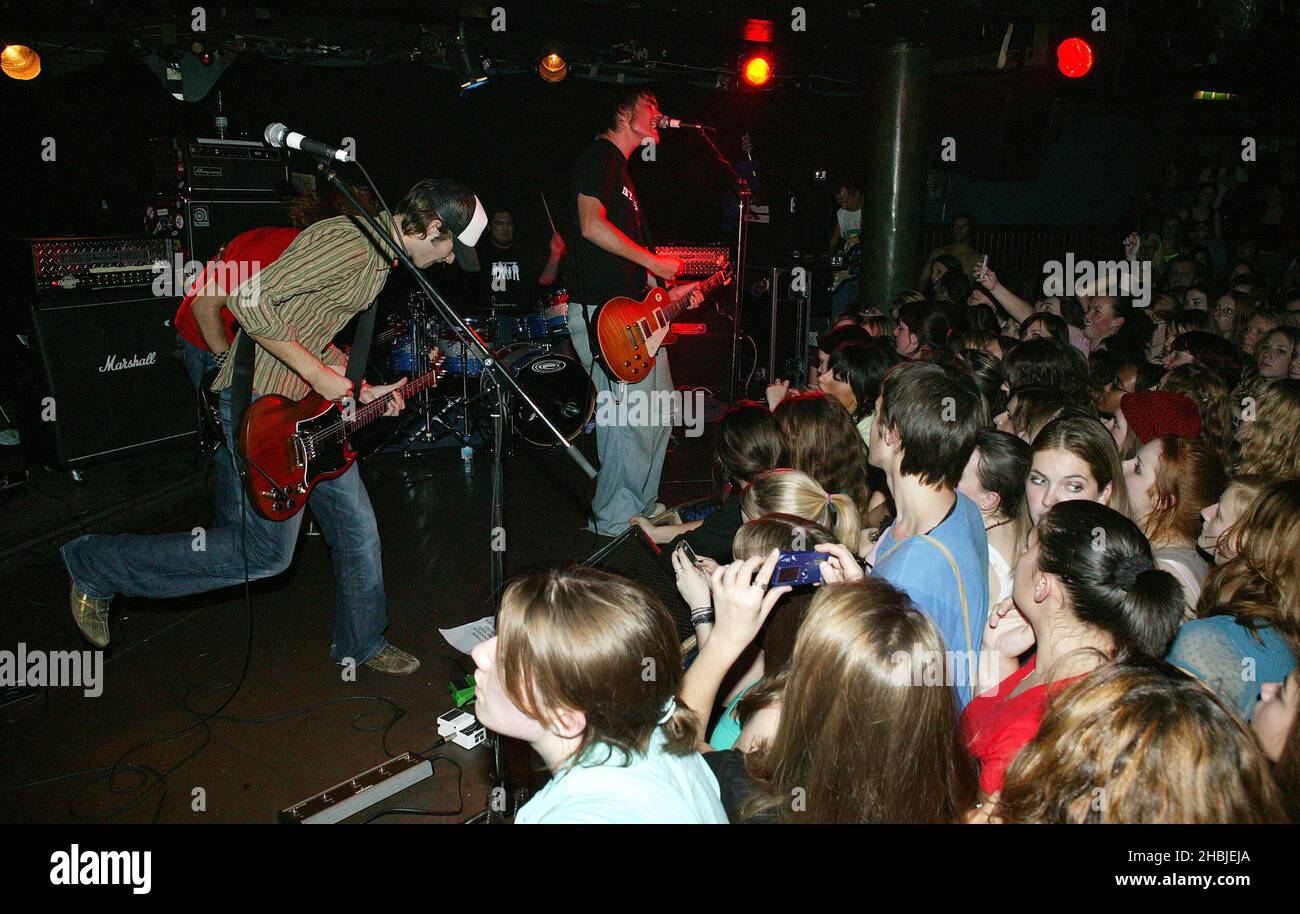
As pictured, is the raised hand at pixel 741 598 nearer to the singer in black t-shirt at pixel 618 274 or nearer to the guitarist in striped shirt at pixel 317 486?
the guitarist in striped shirt at pixel 317 486

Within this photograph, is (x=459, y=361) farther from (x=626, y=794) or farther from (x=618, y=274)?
(x=626, y=794)

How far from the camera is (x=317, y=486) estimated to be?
10.2 feet

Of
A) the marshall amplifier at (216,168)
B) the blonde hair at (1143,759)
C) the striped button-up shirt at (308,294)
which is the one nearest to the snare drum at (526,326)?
the marshall amplifier at (216,168)

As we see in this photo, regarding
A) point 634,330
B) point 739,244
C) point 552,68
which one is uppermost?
point 552,68

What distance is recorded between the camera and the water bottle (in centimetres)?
595

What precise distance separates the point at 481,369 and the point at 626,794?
5.07 metres

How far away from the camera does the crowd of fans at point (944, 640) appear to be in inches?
50.1

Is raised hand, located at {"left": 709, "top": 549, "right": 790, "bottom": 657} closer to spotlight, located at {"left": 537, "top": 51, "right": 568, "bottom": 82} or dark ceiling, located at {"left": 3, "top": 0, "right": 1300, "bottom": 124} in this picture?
dark ceiling, located at {"left": 3, "top": 0, "right": 1300, "bottom": 124}

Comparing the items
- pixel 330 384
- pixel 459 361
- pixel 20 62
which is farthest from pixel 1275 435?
pixel 20 62

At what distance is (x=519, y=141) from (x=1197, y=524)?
8.00 m

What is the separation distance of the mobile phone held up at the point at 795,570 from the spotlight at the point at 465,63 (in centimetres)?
626
